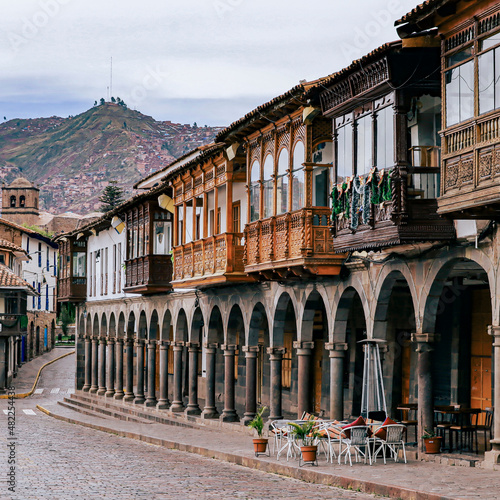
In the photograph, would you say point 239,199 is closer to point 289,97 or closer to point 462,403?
point 289,97

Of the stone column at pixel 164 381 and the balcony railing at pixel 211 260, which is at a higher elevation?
the balcony railing at pixel 211 260

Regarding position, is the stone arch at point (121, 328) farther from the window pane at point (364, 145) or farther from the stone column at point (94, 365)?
the window pane at point (364, 145)

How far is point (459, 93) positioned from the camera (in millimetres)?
16375

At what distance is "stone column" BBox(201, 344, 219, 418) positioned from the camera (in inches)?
1245

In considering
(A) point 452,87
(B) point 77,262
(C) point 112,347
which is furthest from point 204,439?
(B) point 77,262

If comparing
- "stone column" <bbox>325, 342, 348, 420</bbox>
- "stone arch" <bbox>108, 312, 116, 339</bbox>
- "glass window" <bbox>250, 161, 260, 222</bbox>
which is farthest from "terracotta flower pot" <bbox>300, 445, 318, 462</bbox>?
"stone arch" <bbox>108, 312, 116, 339</bbox>

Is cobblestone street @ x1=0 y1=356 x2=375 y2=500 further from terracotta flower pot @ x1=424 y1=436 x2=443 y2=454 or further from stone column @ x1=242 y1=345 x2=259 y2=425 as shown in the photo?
stone column @ x1=242 y1=345 x2=259 y2=425

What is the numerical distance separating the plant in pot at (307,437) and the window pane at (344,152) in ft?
16.4

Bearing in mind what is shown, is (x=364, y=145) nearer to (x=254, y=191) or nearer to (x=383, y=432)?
(x=383, y=432)

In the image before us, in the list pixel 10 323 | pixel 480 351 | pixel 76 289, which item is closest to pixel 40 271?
pixel 10 323

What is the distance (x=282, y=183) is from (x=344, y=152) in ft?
12.9

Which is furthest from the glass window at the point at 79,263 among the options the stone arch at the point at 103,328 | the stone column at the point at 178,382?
the stone column at the point at 178,382

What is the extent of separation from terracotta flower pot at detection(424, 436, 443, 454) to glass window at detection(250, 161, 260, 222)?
9527 mm

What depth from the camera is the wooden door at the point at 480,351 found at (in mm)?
22781
